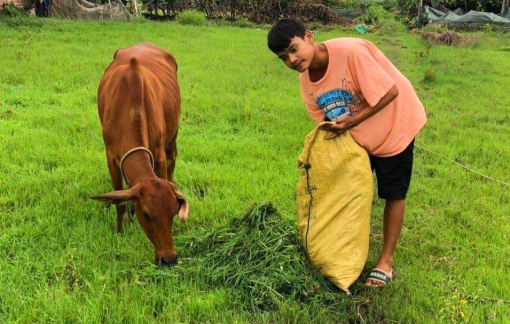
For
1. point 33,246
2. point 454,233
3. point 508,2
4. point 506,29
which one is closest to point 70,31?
point 33,246

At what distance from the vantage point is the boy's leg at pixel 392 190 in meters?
2.84

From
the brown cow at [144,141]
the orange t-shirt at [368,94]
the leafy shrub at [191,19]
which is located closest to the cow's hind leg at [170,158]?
the brown cow at [144,141]

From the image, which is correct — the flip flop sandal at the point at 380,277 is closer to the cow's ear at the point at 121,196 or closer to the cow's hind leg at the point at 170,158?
the cow's ear at the point at 121,196

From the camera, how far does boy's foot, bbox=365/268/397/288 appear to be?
9.36 feet

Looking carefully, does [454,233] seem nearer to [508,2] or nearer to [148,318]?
[148,318]

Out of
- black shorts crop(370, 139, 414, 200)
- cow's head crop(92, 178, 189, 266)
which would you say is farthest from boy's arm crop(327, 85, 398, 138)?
cow's head crop(92, 178, 189, 266)

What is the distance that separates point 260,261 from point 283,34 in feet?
4.49

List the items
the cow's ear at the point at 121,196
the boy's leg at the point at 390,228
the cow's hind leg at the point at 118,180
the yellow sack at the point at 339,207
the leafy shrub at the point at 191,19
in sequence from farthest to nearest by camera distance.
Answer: the leafy shrub at the point at 191,19
the cow's hind leg at the point at 118,180
the boy's leg at the point at 390,228
the yellow sack at the point at 339,207
the cow's ear at the point at 121,196

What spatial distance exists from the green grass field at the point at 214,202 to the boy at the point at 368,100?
1.69 feet

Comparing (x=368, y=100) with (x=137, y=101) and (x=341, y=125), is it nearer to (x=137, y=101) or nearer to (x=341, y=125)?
(x=341, y=125)

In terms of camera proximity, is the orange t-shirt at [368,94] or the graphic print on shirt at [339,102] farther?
the graphic print on shirt at [339,102]

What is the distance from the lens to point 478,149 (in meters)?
5.48

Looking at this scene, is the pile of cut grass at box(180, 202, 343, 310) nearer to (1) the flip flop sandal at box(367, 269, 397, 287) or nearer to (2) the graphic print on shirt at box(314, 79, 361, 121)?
(1) the flip flop sandal at box(367, 269, 397, 287)

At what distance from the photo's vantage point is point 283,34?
255 centimetres
